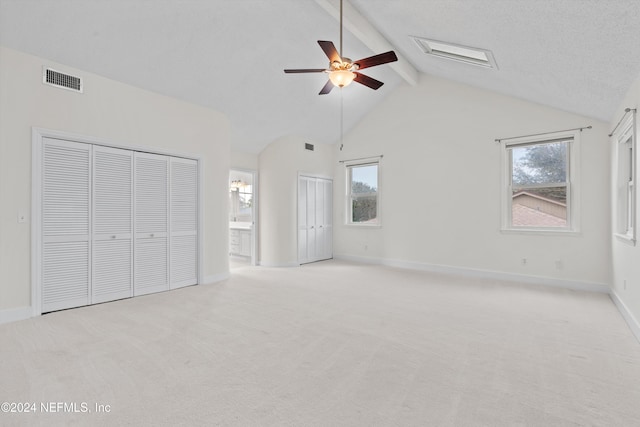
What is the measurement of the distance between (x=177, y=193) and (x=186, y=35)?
213cm

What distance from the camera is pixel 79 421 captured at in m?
1.70

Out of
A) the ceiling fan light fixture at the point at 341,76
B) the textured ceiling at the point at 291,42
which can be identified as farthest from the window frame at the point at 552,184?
the ceiling fan light fixture at the point at 341,76

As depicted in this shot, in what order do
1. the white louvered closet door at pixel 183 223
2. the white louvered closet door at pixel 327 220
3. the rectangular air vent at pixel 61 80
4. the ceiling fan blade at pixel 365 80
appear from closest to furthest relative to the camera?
1. the ceiling fan blade at pixel 365 80
2. the rectangular air vent at pixel 61 80
3. the white louvered closet door at pixel 183 223
4. the white louvered closet door at pixel 327 220

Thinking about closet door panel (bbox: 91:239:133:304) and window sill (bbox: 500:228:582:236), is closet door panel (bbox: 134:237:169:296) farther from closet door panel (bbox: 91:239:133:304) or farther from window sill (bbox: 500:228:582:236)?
window sill (bbox: 500:228:582:236)

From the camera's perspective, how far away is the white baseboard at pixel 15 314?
3195 millimetres

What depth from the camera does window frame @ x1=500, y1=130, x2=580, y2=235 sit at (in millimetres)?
4613

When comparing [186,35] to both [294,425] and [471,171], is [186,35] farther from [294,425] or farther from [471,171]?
[471,171]

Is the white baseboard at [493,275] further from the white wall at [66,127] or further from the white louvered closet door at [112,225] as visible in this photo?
the white louvered closet door at [112,225]

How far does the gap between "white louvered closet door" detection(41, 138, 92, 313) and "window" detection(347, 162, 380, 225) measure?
202 inches

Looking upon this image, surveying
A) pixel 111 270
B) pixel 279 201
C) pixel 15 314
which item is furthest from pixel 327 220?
pixel 15 314

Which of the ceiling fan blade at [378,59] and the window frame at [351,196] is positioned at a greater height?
the ceiling fan blade at [378,59]

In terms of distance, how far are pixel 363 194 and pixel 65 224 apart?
212 inches

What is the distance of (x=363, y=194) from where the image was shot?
23.7ft

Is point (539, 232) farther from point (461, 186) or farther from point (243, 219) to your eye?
point (243, 219)
